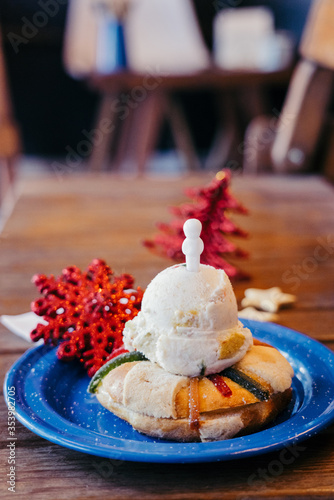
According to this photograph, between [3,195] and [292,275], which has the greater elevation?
[292,275]

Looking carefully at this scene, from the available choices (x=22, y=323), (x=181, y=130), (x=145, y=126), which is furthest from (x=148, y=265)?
(x=181, y=130)

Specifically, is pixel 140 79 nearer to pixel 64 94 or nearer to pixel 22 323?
pixel 64 94

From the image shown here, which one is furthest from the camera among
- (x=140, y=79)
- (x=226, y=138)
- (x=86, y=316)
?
(x=226, y=138)

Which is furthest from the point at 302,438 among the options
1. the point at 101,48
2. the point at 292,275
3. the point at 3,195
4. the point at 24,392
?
the point at 101,48

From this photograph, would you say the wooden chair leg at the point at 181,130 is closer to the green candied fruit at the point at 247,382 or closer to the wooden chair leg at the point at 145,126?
the wooden chair leg at the point at 145,126

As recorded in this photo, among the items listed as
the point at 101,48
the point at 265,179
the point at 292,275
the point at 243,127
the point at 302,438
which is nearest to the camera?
the point at 302,438

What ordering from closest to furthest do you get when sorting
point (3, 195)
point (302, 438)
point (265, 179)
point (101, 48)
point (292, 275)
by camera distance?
point (302, 438), point (292, 275), point (265, 179), point (3, 195), point (101, 48)

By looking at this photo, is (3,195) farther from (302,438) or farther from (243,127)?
(302,438)
